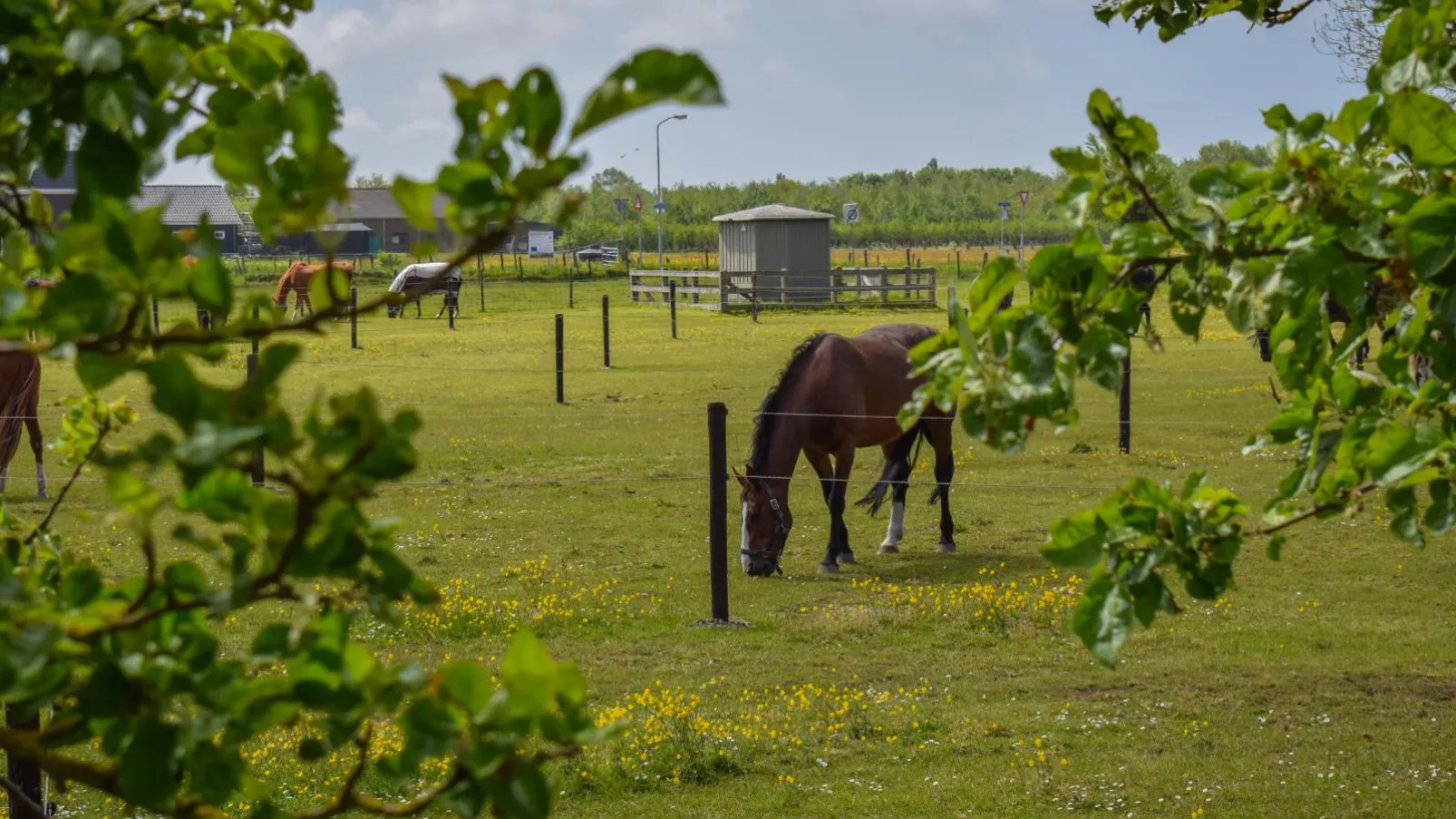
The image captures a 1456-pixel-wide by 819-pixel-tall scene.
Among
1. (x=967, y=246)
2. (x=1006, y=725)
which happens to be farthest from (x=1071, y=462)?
(x=967, y=246)

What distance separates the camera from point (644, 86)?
48.4 inches

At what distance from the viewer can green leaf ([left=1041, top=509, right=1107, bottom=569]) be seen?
2100mm

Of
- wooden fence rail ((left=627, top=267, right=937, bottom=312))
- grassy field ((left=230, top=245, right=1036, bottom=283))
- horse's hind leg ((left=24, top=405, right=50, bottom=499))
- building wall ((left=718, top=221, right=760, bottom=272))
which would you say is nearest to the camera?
horse's hind leg ((left=24, top=405, right=50, bottom=499))

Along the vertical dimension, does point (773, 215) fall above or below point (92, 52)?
above

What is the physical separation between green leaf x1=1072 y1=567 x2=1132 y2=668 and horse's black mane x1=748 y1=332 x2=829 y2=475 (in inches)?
345

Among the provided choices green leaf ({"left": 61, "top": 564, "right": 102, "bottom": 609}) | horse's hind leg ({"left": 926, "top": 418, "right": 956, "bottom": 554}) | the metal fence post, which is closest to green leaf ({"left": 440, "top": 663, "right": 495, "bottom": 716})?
green leaf ({"left": 61, "top": 564, "right": 102, "bottom": 609})

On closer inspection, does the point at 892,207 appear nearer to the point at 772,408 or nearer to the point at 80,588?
the point at 772,408

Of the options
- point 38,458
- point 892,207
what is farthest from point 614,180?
point 38,458

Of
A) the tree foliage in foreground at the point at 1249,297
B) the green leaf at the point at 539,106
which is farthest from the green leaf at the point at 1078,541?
the green leaf at the point at 539,106

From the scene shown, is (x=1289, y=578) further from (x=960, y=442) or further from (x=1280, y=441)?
(x=1280, y=441)

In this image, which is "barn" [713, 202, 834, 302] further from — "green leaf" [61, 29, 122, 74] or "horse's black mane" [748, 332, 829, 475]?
"green leaf" [61, 29, 122, 74]

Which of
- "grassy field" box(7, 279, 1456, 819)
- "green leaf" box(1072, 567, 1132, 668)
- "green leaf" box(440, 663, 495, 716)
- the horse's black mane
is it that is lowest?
"grassy field" box(7, 279, 1456, 819)

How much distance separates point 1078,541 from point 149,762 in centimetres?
126

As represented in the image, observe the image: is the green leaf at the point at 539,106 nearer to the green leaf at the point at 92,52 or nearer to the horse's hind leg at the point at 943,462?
the green leaf at the point at 92,52
